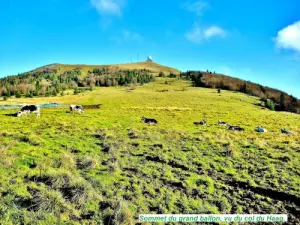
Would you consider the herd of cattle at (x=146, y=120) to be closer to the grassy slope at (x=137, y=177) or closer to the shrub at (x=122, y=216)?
the grassy slope at (x=137, y=177)

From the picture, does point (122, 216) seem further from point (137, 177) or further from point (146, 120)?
point (146, 120)

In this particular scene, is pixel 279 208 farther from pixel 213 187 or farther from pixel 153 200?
pixel 153 200

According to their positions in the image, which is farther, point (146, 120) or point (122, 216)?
point (146, 120)

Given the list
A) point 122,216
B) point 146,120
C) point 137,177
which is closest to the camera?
point 122,216

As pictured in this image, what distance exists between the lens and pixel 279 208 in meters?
12.4

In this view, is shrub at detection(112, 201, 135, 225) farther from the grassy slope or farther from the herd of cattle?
the herd of cattle

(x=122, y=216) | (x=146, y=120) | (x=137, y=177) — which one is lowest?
(x=122, y=216)

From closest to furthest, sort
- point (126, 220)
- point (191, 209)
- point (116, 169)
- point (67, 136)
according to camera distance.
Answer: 1. point (126, 220)
2. point (191, 209)
3. point (116, 169)
4. point (67, 136)

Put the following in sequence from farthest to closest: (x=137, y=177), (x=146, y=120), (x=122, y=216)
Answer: (x=146, y=120), (x=137, y=177), (x=122, y=216)

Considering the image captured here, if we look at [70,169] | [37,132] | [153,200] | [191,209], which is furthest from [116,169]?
[37,132]

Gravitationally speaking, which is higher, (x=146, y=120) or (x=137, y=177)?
(x=146, y=120)

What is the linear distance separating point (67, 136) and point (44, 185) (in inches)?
424

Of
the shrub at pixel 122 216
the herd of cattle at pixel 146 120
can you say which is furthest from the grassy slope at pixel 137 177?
the herd of cattle at pixel 146 120

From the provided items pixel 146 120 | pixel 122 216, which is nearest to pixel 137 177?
pixel 122 216
